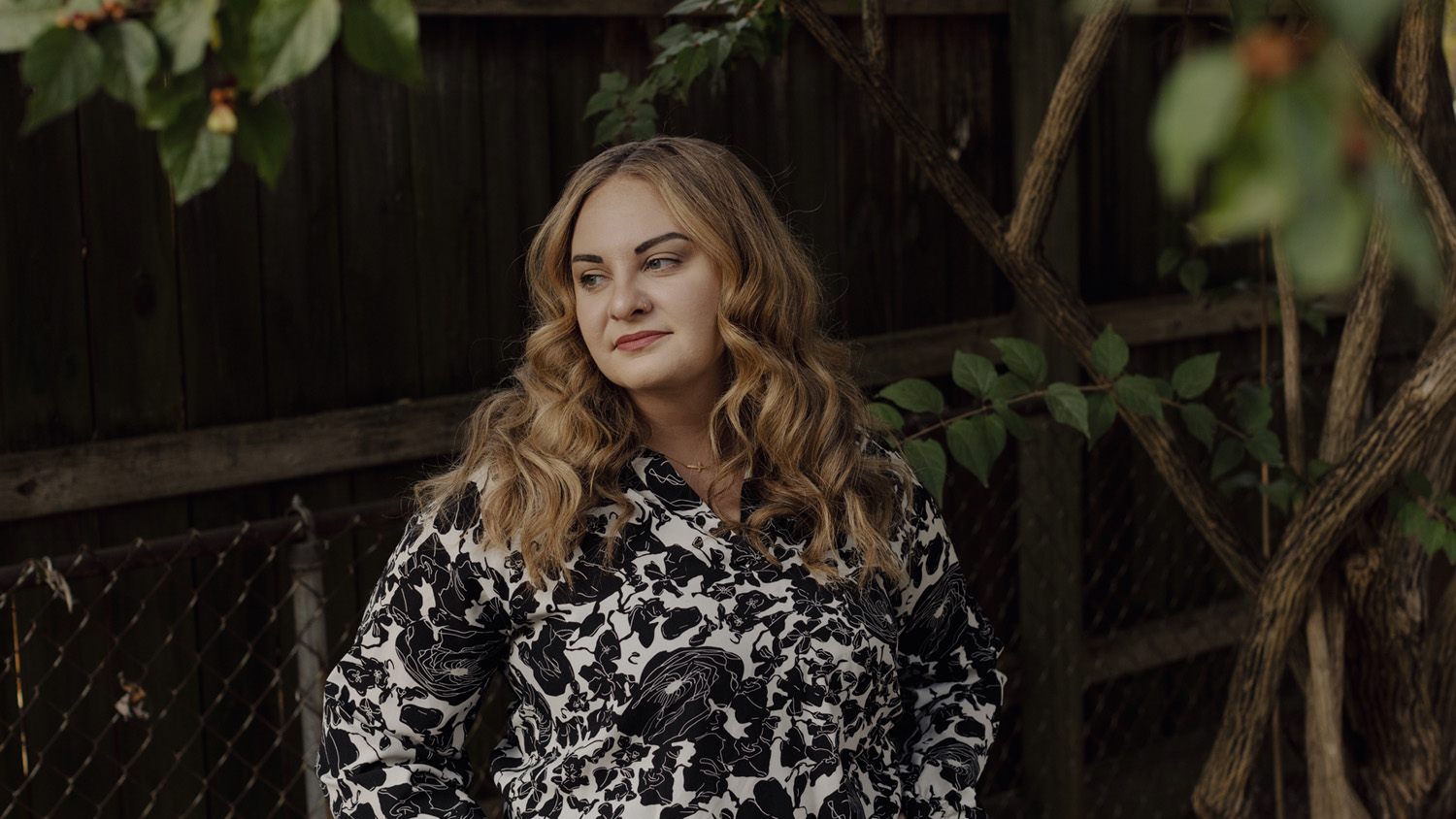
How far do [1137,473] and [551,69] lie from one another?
2.02 metres

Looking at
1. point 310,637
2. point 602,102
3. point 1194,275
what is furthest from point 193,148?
point 1194,275

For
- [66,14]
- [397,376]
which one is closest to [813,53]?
[397,376]

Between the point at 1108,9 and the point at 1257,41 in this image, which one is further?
the point at 1108,9

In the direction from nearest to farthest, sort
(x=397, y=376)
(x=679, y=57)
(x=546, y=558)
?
(x=546, y=558) < (x=679, y=57) < (x=397, y=376)

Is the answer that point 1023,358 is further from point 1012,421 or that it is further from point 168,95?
point 168,95

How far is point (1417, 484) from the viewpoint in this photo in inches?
88.7

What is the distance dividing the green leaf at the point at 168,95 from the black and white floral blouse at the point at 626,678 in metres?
0.96

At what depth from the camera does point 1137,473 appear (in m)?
3.88

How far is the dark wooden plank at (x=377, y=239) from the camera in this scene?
8.67 feet

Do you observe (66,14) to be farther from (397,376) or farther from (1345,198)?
(397,376)

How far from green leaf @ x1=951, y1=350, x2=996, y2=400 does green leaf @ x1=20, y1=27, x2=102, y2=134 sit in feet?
5.16

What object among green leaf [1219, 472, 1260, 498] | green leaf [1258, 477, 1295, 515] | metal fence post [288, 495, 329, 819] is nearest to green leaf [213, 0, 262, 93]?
metal fence post [288, 495, 329, 819]

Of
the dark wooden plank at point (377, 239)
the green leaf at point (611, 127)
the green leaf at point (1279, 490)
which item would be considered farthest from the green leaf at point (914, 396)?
the dark wooden plank at point (377, 239)

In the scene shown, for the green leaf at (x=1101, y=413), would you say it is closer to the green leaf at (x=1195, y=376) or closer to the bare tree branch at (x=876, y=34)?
the green leaf at (x=1195, y=376)
